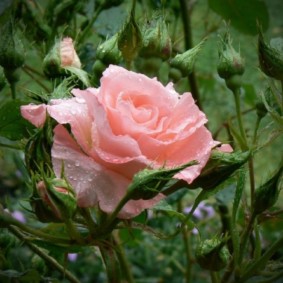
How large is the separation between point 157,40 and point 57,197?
173mm

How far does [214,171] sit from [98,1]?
367 mm

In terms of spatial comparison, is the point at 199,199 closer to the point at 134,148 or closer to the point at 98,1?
the point at 134,148

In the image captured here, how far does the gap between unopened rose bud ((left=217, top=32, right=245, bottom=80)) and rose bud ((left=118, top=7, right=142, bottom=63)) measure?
0.07 metres

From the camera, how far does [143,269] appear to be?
1.75 metres

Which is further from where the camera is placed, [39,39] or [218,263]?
[39,39]

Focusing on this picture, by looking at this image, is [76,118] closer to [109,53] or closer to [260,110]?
[109,53]

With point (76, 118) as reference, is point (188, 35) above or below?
below

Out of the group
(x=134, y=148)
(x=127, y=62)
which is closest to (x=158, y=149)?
(x=134, y=148)

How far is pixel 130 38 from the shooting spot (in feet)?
1.64

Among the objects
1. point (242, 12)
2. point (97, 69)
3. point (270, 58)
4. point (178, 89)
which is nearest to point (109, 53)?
point (97, 69)

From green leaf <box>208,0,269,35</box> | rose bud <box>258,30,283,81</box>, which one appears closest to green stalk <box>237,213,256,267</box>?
rose bud <box>258,30,283,81</box>

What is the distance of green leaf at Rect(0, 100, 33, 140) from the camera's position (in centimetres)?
52

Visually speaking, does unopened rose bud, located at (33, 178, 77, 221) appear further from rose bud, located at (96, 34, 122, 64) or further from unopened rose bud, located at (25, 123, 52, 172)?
rose bud, located at (96, 34, 122, 64)

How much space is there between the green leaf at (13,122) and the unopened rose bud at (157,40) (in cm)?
11
